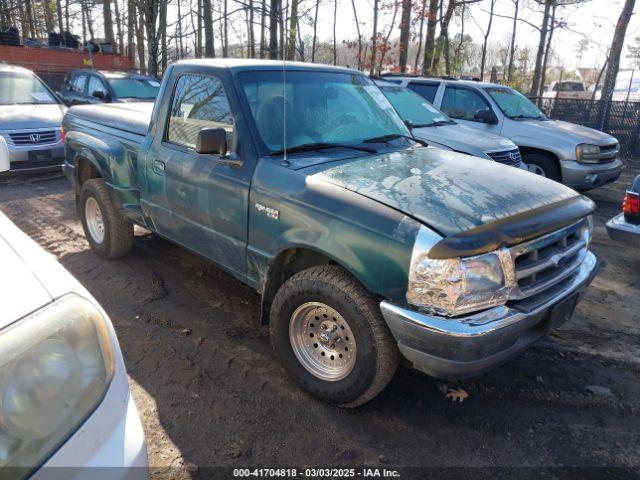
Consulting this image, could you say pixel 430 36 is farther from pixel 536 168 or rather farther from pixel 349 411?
pixel 349 411

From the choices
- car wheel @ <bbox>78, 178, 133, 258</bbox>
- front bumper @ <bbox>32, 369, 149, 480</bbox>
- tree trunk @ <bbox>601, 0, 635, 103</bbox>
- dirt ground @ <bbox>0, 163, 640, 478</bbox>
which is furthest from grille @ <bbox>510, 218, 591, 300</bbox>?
tree trunk @ <bbox>601, 0, 635, 103</bbox>

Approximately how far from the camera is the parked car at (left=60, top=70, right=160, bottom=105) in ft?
35.1

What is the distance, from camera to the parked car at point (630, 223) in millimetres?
4608

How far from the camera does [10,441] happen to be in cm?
125

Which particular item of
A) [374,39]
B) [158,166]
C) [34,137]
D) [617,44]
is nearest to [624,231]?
[158,166]

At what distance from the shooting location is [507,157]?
21.9ft

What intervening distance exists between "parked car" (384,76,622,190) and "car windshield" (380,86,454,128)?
875mm

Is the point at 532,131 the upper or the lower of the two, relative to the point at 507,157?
upper

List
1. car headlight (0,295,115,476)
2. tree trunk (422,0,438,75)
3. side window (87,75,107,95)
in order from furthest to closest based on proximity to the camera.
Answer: tree trunk (422,0,438,75) → side window (87,75,107,95) → car headlight (0,295,115,476)

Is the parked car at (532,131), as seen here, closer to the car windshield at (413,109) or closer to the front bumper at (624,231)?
the car windshield at (413,109)

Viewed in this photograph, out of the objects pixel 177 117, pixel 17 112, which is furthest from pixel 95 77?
pixel 177 117

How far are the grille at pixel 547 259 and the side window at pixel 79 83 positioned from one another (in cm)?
1174

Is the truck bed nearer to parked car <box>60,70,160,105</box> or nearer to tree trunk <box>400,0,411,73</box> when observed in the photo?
parked car <box>60,70,160,105</box>

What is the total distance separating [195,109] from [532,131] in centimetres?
620
